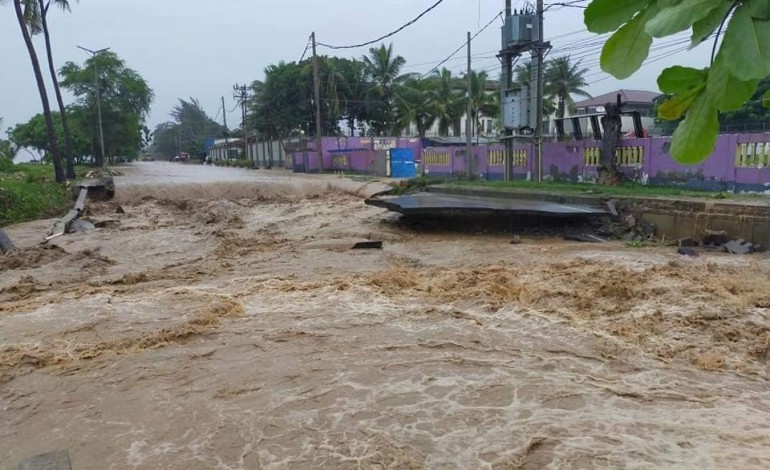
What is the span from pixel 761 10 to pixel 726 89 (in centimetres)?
18

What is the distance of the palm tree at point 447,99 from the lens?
50062 mm

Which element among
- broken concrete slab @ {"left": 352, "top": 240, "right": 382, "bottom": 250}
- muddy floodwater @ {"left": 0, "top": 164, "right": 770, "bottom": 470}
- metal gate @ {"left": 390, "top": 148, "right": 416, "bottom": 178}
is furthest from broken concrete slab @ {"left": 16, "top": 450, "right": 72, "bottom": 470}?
metal gate @ {"left": 390, "top": 148, "right": 416, "bottom": 178}

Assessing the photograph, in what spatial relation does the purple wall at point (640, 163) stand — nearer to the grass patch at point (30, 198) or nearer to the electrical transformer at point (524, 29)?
the electrical transformer at point (524, 29)

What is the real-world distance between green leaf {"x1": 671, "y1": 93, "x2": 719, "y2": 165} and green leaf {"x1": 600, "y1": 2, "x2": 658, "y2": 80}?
170 millimetres

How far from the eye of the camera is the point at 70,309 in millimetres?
8453

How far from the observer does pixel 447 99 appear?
50625mm

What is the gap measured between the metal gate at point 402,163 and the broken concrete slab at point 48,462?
88.6ft

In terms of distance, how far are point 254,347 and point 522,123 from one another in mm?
14398

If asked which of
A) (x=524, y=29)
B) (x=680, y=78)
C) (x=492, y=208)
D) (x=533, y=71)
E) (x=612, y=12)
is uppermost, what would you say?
(x=524, y=29)

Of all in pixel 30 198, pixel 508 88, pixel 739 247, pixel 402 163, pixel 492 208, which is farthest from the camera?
pixel 402 163

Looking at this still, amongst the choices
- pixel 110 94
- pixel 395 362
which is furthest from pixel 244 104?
pixel 395 362

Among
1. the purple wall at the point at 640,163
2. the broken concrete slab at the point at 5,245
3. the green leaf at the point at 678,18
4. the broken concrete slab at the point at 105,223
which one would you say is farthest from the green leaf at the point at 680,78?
the broken concrete slab at the point at 105,223

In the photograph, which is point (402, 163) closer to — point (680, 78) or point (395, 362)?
point (395, 362)

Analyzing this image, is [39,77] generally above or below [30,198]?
above
